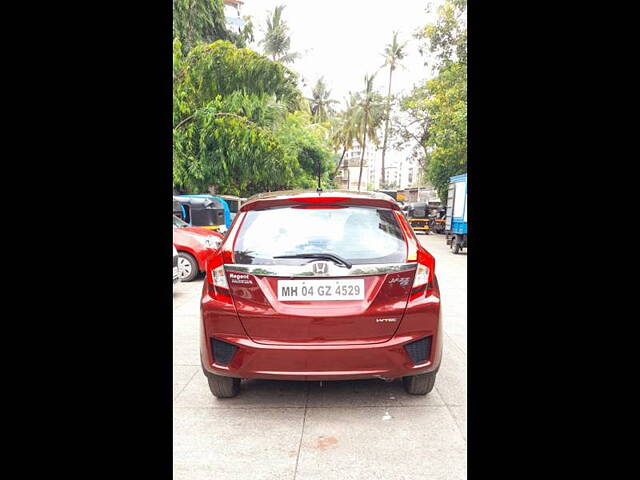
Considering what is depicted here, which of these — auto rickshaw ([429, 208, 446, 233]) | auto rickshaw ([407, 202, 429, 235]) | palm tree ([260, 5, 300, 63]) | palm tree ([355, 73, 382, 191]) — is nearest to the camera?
auto rickshaw ([429, 208, 446, 233])

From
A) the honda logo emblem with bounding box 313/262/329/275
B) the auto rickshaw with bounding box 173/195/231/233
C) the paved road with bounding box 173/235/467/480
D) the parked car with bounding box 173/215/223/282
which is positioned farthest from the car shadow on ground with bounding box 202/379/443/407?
the auto rickshaw with bounding box 173/195/231/233

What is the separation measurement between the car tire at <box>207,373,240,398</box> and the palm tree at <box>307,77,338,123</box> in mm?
54987

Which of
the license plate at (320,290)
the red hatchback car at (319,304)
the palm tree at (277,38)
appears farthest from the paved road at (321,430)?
the palm tree at (277,38)

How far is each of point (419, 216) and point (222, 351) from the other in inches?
1074

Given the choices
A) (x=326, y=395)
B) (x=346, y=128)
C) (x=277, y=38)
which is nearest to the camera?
(x=326, y=395)

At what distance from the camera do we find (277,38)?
1623 inches

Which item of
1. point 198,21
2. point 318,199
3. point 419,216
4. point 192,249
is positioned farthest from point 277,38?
point 318,199

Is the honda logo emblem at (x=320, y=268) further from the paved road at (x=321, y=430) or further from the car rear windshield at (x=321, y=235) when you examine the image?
the paved road at (x=321, y=430)

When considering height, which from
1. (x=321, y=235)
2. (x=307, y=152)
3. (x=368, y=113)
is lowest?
(x=321, y=235)

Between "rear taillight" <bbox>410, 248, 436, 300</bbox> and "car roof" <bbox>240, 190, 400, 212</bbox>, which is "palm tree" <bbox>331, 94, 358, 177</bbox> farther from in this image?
"rear taillight" <bbox>410, 248, 436, 300</bbox>

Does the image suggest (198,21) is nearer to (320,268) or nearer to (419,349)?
(320,268)

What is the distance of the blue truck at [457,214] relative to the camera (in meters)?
17.1

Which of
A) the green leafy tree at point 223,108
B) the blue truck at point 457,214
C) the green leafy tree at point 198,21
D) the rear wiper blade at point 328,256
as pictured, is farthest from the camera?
the blue truck at point 457,214

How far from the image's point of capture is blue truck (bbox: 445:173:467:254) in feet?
56.2
